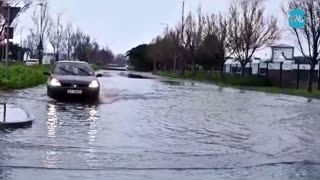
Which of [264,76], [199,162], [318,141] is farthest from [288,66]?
[199,162]

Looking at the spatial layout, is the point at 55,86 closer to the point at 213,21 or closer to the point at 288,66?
the point at 288,66

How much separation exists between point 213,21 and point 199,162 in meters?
50.9

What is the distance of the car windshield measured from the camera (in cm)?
2183

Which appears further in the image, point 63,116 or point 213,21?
point 213,21

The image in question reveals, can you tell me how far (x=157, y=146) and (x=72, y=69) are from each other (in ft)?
38.3

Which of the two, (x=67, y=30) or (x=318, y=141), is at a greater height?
(x=67, y=30)

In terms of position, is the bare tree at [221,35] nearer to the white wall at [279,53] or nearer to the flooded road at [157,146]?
the white wall at [279,53]

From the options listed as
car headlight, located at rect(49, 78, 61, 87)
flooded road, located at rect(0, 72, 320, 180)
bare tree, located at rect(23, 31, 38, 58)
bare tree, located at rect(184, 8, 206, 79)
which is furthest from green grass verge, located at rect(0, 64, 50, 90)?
bare tree, located at rect(23, 31, 38, 58)

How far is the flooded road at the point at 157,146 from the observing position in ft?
27.9

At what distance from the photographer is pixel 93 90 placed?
2091 cm

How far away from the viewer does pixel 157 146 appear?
431 inches

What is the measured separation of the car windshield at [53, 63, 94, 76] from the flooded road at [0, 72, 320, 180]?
156 inches

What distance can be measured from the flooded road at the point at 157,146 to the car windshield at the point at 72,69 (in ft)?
13.0

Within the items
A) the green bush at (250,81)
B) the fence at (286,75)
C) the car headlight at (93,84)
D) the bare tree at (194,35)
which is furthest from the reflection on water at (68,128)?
the bare tree at (194,35)
